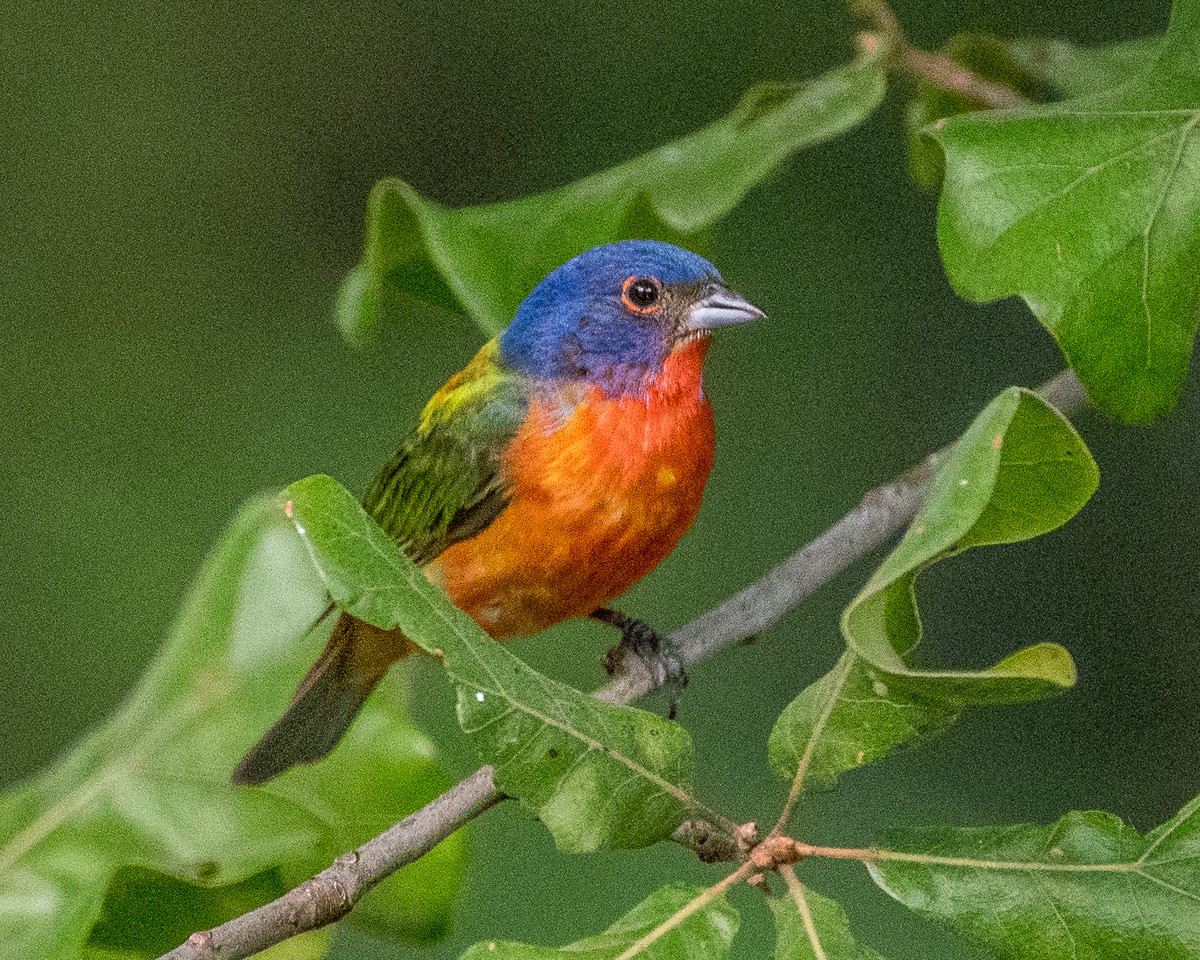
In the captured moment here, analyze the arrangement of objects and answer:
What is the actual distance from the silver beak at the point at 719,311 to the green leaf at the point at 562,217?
38 centimetres

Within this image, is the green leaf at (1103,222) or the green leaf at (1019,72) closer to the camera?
the green leaf at (1103,222)

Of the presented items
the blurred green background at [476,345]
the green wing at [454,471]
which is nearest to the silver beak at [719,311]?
the green wing at [454,471]

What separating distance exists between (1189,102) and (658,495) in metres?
1.01

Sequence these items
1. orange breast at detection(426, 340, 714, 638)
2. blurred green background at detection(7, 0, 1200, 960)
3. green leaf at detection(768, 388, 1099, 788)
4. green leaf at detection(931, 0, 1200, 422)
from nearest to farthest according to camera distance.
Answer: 1. green leaf at detection(768, 388, 1099, 788)
2. green leaf at detection(931, 0, 1200, 422)
3. orange breast at detection(426, 340, 714, 638)
4. blurred green background at detection(7, 0, 1200, 960)

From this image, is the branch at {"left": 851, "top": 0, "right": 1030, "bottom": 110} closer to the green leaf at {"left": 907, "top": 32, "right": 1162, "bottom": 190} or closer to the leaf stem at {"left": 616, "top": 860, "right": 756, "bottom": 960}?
the green leaf at {"left": 907, "top": 32, "right": 1162, "bottom": 190}

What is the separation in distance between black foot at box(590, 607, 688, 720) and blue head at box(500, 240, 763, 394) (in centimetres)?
38

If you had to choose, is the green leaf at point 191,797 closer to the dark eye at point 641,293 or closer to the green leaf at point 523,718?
the green leaf at point 523,718

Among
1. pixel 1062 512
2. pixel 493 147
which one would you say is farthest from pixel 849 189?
pixel 1062 512

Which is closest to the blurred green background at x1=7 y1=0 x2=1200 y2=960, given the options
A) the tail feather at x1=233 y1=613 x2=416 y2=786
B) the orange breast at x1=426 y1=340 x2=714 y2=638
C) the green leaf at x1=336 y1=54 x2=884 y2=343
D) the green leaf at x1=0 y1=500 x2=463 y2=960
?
the tail feather at x1=233 y1=613 x2=416 y2=786

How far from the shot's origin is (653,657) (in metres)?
2.31

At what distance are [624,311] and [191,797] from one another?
1.08 metres

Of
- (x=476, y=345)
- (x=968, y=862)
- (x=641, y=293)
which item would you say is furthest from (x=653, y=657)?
(x=476, y=345)

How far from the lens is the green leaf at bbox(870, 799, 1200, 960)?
1134 millimetres

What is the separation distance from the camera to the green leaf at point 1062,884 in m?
1.13
